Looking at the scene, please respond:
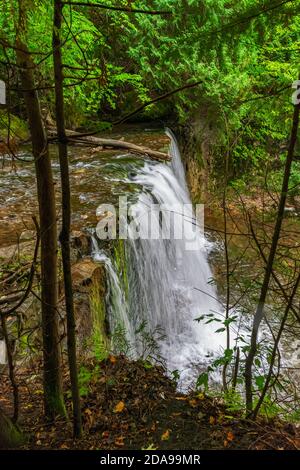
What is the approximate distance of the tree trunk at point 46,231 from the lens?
2.11 m

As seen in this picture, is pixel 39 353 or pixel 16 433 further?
pixel 39 353

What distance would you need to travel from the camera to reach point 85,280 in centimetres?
411

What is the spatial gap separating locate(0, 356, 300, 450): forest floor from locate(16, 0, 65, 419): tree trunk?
243 millimetres

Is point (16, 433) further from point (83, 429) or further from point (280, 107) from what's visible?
point (280, 107)

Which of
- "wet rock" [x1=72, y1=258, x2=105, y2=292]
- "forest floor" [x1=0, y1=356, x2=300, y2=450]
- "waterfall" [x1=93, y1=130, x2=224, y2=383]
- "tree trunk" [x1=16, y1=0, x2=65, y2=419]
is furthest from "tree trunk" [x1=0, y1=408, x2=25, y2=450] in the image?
"waterfall" [x1=93, y1=130, x2=224, y2=383]

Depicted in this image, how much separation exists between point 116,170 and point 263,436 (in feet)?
18.9

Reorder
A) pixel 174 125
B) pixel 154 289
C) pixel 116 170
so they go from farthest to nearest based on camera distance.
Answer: pixel 174 125 → pixel 116 170 → pixel 154 289

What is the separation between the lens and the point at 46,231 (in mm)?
2373

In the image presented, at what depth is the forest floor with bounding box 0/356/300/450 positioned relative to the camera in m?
2.74

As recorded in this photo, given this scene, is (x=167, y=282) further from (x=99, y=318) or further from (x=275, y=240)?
(x=275, y=240)

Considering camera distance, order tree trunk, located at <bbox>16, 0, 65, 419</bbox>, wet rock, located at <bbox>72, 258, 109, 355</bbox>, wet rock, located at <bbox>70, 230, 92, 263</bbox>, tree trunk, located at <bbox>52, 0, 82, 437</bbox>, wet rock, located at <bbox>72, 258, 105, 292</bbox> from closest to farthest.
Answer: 1. tree trunk, located at <bbox>52, 0, 82, 437</bbox>
2. tree trunk, located at <bbox>16, 0, 65, 419</bbox>
3. wet rock, located at <bbox>72, 258, 109, 355</bbox>
4. wet rock, located at <bbox>72, 258, 105, 292</bbox>
5. wet rock, located at <bbox>70, 230, 92, 263</bbox>

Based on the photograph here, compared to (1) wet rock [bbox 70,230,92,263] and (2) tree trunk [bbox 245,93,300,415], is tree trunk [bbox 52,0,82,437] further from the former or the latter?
(1) wet rock [bbox 70,230,92,263]

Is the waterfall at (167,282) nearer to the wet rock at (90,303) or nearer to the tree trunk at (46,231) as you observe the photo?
the wet rock at (90,303)
